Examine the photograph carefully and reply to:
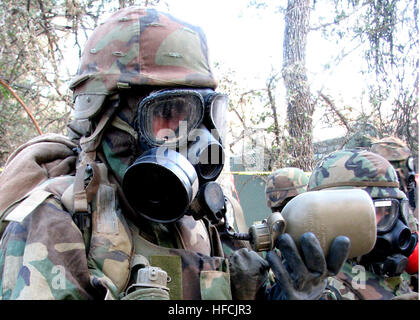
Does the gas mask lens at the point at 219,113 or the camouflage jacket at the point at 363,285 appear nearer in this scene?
the gas mask lens at the point at 219,113

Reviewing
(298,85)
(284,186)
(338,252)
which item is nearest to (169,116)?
(338,252)

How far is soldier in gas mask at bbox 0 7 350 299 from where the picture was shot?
5.57 feet

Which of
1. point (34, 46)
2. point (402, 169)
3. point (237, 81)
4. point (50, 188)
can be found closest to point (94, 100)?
point (50, 188)

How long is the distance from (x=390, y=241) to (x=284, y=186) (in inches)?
70.0

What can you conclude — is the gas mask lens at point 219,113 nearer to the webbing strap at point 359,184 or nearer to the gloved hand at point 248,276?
the gloved hand at point 248,276

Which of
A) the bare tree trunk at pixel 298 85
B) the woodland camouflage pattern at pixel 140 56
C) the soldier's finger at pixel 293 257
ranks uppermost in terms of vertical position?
the bare tree trunk at pixel 298 85

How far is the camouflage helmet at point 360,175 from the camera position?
2.78 m

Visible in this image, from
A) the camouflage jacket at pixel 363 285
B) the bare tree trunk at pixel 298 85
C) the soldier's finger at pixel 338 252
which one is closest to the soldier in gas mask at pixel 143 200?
the soldier's finger at pixel 338 252

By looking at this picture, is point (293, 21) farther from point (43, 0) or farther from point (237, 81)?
point (43, 0)

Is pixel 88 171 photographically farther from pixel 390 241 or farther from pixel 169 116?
pixel 390 241

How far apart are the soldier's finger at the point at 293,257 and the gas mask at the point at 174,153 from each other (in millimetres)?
461

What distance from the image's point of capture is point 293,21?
8023 millimetres
